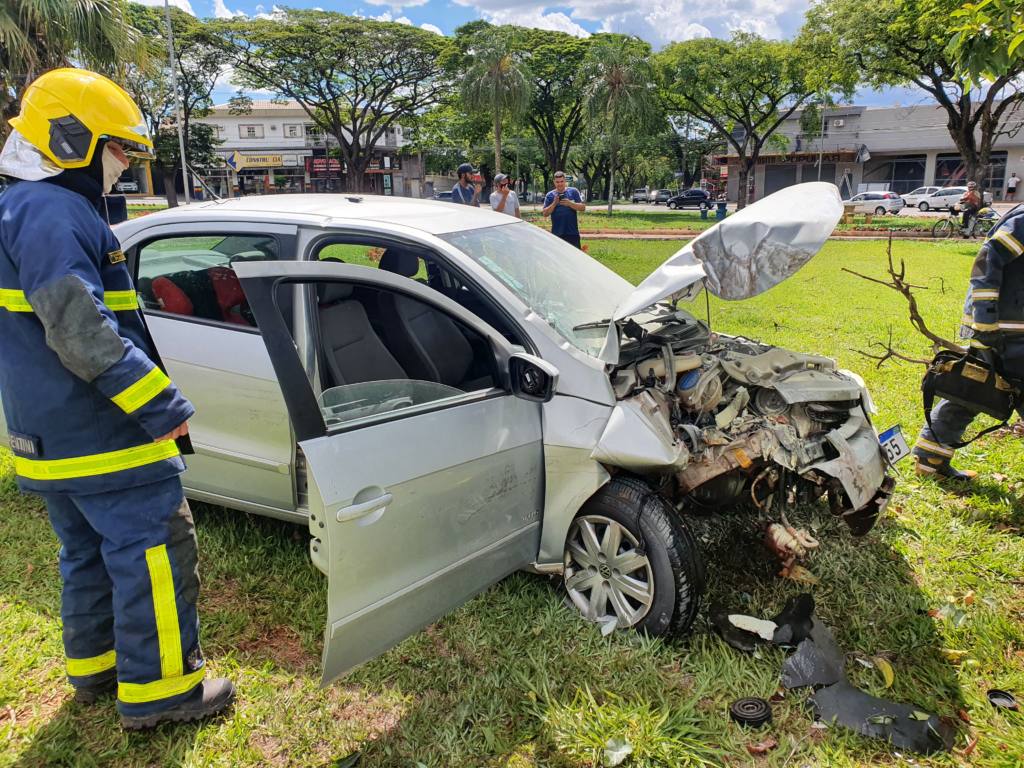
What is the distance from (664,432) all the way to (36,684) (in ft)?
8.50

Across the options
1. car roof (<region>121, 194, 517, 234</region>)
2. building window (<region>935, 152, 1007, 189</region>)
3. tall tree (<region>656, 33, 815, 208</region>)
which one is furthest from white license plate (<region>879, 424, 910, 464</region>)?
building window (<region>935, 152, 1007, 189</region>)

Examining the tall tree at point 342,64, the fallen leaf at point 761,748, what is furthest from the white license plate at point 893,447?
the tall tree at point 342,64

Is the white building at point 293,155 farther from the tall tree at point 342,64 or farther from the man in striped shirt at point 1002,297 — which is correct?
the man in striped shirt at point 1002,297

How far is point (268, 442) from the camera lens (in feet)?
10.6

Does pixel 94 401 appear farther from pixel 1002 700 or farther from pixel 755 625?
pixel 1002 700

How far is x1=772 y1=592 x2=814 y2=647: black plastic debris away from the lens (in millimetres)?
2910

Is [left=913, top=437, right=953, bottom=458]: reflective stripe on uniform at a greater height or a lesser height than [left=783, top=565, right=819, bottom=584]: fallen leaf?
greater

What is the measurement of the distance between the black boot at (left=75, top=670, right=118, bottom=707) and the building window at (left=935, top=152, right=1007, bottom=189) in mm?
53168

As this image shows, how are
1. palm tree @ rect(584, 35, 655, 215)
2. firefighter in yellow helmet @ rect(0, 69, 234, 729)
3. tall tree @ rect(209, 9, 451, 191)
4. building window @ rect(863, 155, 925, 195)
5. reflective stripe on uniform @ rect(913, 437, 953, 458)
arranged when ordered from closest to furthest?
firefighter in yellow helmet @ rect(0, 69, 234, 729) < reflective stripe on uniform @ rect(913, 437, 953, 458) < tall tree @ rect(209, 9, 451, 191) < palm tree @ rect(584, 35, 655, 215) < building window @ rect(863, 155, 925, 195)

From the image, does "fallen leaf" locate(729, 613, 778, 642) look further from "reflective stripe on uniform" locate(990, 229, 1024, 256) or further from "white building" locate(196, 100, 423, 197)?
"white building" locate(196, 100, 423, 197)

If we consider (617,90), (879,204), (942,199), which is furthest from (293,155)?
(942,199)

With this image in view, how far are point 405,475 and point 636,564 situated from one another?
101 cm

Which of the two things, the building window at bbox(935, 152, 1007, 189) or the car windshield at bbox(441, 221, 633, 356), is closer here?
the car windshield at bbox(441, 221, 633, 356)

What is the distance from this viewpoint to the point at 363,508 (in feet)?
7.47
